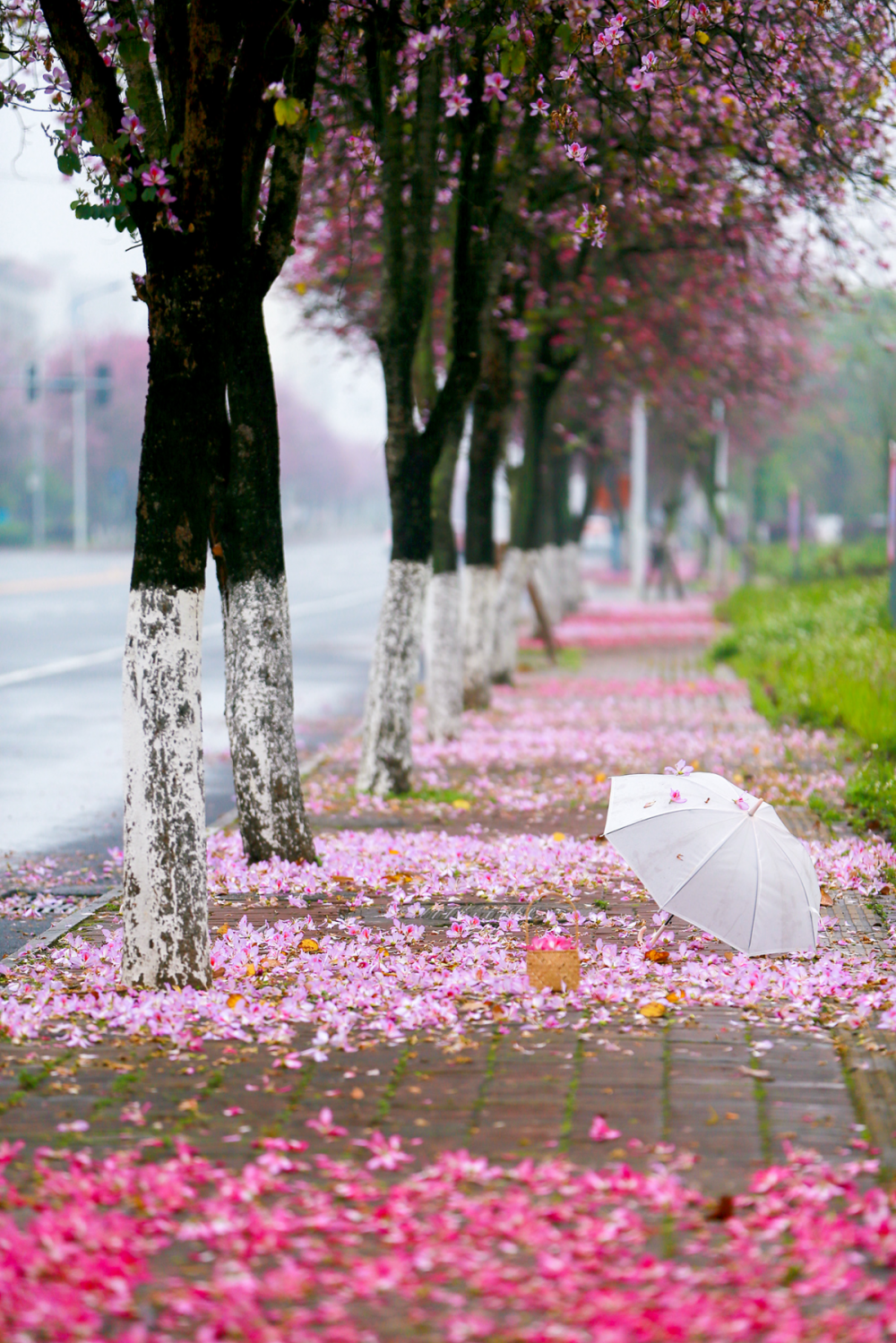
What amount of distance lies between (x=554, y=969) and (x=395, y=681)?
5.40m

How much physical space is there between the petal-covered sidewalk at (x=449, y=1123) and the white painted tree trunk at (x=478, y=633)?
8.40m

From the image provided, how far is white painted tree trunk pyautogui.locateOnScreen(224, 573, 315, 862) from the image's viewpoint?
8273mm

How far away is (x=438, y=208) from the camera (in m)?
16.1

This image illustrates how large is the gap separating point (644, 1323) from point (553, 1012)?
2406 mm

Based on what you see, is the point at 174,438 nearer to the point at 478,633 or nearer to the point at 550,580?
the point at 478,633

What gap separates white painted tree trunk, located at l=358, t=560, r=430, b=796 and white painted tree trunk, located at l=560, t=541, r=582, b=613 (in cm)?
2265

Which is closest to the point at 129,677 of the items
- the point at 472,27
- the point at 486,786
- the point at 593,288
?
the point at 472,27

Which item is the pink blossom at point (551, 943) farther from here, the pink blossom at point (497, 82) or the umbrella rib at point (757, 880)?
the pink blossom at point (497, 82)

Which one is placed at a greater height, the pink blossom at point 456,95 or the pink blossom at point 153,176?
the pink blossom at point 456,95

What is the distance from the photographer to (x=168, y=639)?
6113 millimetres

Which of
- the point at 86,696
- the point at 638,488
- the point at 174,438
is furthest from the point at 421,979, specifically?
the point at 638,488

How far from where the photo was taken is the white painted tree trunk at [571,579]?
116 feet

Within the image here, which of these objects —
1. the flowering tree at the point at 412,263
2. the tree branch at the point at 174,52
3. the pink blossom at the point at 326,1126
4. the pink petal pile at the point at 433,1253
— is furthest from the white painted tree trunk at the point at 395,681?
the pink petal pile at the point at 433,1253

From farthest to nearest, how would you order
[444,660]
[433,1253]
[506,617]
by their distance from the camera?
[506,617] < [444,660] < [433,1253]
